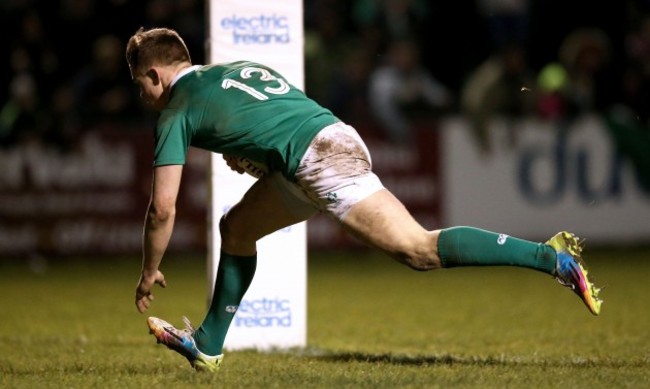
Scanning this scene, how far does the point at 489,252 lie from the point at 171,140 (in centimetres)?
176

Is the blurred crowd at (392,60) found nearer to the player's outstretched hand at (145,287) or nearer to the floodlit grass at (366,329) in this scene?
the floodlit grass at (366,329)

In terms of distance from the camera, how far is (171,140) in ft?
22.0

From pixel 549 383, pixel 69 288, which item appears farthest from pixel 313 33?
pixel 549 383

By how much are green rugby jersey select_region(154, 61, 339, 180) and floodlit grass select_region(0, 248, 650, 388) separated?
1.22m

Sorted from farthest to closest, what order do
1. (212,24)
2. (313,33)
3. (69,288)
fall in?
(313,33), (69,288), (212,24)

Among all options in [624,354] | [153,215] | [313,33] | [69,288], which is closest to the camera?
[153,215]

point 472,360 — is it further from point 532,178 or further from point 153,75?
point 532,178

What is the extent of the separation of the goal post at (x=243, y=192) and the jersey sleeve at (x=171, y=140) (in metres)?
2.16

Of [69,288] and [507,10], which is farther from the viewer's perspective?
[507,10]

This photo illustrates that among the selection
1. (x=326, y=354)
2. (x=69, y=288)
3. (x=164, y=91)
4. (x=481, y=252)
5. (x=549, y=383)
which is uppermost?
(x=164, y=91)

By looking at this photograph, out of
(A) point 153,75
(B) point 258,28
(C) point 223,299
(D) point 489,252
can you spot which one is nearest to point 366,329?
(B) point 258,28

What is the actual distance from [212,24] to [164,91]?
197 cm

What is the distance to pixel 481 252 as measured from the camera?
6.88 meters

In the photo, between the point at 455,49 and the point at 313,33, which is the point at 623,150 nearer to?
the point at 455,49
